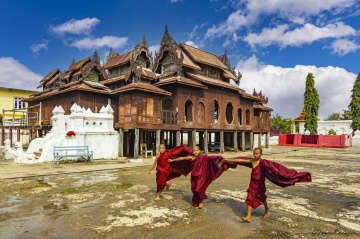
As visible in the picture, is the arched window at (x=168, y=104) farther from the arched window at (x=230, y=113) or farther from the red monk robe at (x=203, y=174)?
the red monk robe at (x=203, y=174)

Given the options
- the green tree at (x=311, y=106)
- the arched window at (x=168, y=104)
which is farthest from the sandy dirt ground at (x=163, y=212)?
the green tree at (x=311, y=106)

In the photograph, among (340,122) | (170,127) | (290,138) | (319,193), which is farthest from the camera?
(340,122)

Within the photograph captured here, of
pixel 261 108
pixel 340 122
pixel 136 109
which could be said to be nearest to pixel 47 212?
pixel 136 109

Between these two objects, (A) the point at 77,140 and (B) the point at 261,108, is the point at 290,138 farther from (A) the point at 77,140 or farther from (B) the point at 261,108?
(A) the point at 77,140

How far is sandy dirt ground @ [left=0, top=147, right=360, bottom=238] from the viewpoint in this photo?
4.67 m

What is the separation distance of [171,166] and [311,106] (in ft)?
150

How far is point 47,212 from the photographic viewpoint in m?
5.78

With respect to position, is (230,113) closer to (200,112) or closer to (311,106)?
(200,112)

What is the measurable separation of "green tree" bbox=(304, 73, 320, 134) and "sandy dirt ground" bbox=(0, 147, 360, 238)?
4025 centimetres

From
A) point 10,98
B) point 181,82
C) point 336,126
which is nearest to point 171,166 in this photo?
point 181,82

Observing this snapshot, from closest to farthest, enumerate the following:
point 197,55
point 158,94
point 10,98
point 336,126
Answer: point 158,94, point 197,55, point 10,98, point 336,126

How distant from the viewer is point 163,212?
5.84 meters

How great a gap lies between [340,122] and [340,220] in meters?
52.3

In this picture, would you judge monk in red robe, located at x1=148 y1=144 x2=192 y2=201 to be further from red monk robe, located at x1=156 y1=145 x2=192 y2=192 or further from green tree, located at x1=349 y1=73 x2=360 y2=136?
green tree, located at x1=349 y1=73 x2=360 y2=136
